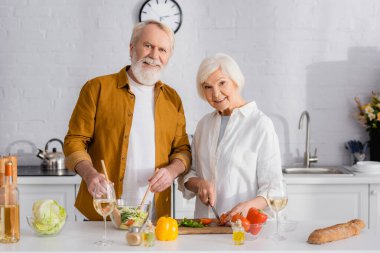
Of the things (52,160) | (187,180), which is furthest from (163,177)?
(52,160)

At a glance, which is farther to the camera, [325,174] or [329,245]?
[325,174]

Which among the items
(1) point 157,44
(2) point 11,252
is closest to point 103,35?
(1) point 157,44

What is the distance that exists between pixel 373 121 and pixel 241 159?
206 cm

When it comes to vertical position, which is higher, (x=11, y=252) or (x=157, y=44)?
→ (x=157, y=44)

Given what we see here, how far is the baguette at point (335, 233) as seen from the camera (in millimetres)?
2156

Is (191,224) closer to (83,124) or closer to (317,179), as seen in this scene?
(83,124)

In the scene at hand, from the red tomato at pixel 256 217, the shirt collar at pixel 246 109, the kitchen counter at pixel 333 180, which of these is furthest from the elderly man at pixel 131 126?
the kitchen counter at pixel 333 180

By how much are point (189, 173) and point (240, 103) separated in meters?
0.42

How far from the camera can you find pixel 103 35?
181 inches

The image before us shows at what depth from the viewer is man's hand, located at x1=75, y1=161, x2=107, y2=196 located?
244 cm

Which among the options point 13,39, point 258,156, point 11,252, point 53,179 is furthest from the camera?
point 13,39

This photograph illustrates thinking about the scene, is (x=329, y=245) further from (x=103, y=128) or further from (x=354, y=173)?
(x=354, y=173)

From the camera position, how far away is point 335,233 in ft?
7.20

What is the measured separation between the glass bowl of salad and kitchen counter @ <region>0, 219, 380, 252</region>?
36mm
